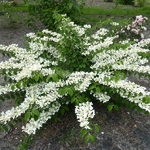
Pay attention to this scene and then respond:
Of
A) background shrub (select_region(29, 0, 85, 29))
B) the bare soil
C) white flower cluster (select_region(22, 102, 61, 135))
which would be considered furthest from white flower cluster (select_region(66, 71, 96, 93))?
background shrub (select_region(29, 0, 85, 29))

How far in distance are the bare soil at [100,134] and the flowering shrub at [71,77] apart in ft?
0.56

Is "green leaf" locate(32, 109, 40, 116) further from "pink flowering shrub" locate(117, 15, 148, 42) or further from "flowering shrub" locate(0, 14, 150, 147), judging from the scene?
"pink flowering shrub" locate(117, 15, 148, 42)

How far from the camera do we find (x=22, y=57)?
339 cm

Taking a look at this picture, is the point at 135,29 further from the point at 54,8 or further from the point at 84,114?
the point at 84,114

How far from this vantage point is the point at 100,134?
3.15m

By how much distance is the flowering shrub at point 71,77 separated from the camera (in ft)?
8.71

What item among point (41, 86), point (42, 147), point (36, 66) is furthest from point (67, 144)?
point (36, 66)

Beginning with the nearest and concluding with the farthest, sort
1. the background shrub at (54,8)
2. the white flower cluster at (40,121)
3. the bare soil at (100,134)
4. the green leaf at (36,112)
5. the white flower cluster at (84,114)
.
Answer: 1. the white flower cluster at (84,114)
2. the green leaf at (36,112)
3. the white flower cluster at (40,121)
4. the bare soil at (100,134)
5. the background shrub at (54,8)

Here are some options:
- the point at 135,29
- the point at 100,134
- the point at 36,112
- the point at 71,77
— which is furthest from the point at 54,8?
the point at 36,112

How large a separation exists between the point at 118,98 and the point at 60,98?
0.70 metres

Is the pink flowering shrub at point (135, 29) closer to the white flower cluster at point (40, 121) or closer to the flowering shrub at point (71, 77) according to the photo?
the flowering shrub at point (71, 77)

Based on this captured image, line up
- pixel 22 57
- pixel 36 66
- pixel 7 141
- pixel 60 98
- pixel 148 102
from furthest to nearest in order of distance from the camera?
1. pixel 22 57
2. pixel 7 141
3. pixel 60 98
4. pixel 36 66
5. pixel 148 102

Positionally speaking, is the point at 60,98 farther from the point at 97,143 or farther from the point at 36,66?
the point at 97,143

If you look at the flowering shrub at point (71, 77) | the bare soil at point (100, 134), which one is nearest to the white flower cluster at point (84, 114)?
the flowering shrub at point (71, 77)
